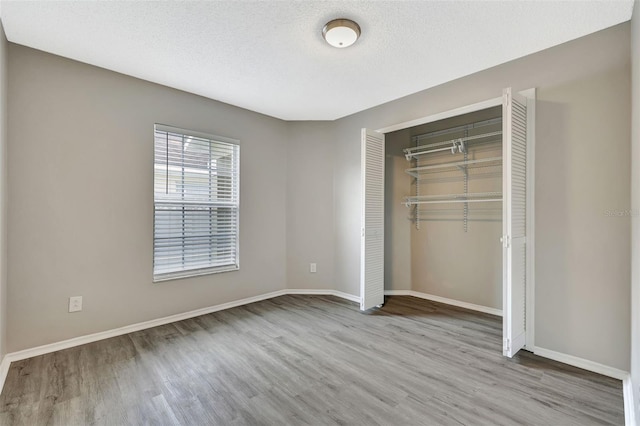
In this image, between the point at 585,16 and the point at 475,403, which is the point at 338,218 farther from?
the point at 585,16

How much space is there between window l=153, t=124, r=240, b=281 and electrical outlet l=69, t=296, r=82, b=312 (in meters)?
0.62

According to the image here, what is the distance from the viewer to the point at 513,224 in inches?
92.4

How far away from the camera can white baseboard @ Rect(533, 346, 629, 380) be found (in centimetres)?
208

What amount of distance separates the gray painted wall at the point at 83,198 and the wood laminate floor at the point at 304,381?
0.32m

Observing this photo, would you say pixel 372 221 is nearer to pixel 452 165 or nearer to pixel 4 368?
pixel 452 165

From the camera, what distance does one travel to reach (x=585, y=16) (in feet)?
6.70

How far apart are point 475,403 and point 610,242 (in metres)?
1.53

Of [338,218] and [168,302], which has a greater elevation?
[338,218]

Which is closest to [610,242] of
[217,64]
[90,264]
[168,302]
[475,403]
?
[475,403]

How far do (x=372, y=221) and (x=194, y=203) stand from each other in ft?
6.84

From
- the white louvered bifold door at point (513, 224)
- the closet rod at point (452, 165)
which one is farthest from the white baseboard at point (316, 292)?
the white louvered bifold door at point (513, 224)

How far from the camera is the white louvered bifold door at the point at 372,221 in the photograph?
3.47m

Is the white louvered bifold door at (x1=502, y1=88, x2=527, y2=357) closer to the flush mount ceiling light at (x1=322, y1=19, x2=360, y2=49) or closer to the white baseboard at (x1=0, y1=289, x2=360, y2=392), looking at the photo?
the flush mount ceiling light at (x1=322, y1=19, x2=360, y2=49)

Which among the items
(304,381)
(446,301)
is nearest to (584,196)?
(446,301)
